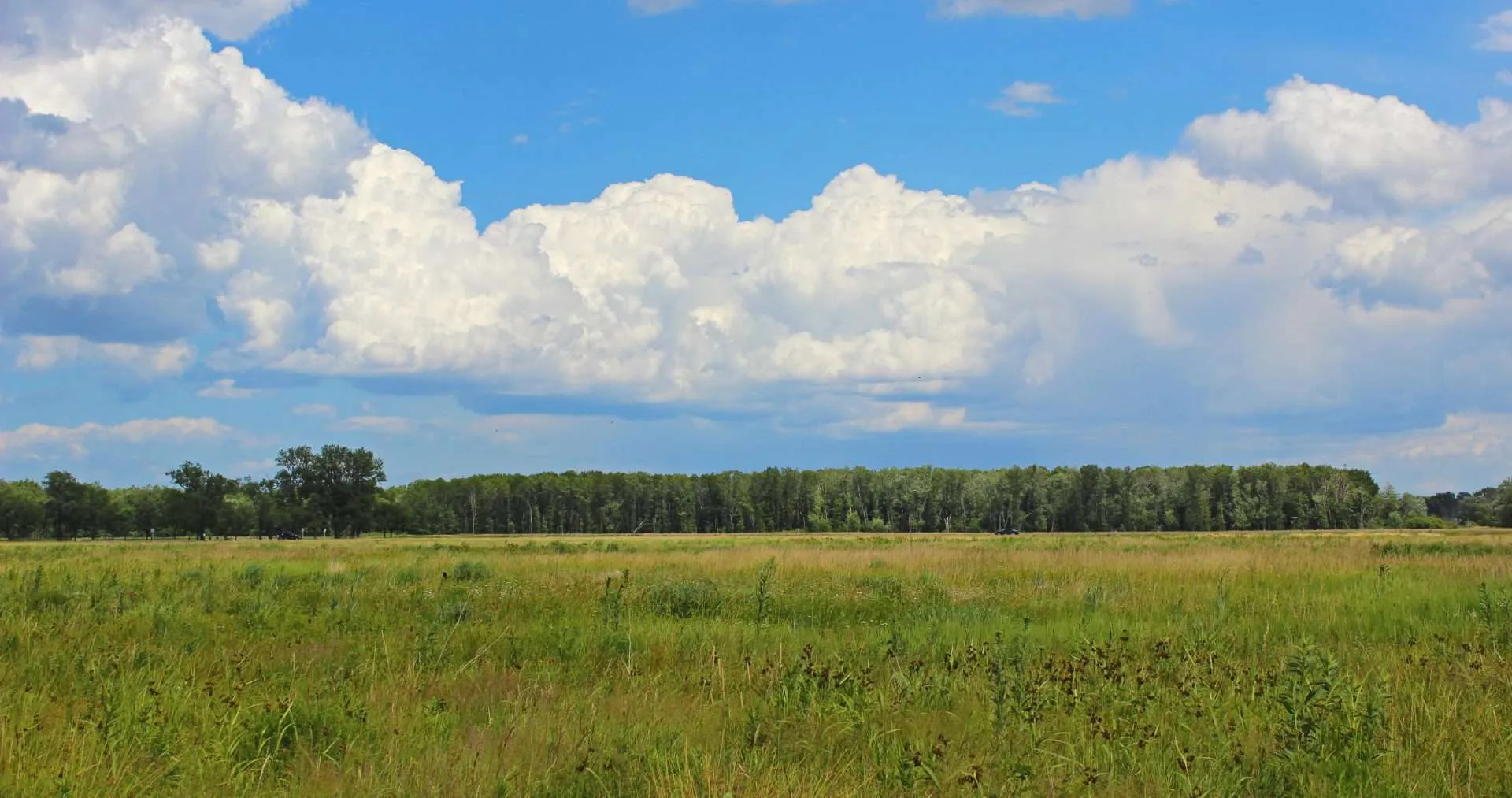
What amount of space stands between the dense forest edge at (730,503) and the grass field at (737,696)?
113 m

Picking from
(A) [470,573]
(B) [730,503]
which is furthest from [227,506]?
(A) [470,573]

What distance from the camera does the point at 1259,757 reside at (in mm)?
6406

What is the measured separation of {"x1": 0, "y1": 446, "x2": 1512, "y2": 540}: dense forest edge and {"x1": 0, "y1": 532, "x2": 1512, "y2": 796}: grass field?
113415 millimetres

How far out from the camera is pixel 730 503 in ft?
559

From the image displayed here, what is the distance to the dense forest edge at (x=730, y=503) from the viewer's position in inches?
4840

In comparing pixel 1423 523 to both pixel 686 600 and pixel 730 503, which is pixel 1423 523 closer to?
pixel 730 503

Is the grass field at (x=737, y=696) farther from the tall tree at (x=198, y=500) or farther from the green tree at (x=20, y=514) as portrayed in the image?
the green tree at (x=20, y=514)

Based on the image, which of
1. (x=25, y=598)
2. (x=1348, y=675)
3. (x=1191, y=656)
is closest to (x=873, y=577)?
(x=1191, y=656)

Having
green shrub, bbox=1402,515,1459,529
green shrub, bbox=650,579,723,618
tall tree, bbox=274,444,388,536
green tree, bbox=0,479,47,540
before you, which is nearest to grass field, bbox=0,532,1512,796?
green shrub, bbox=650,579,723,618

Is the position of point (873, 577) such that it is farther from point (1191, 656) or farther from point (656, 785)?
point (656, 785)

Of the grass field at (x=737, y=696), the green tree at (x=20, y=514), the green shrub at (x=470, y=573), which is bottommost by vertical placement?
the green tree at (x=20, y=514)

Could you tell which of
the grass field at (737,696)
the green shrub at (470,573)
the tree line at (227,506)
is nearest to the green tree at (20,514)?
the tree line at (227,506)

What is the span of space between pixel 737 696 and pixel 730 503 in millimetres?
162748

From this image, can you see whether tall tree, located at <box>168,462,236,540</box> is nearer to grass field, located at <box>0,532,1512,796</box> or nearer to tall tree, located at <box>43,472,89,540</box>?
tall tree, located at <box>43,472,89,540</box>
